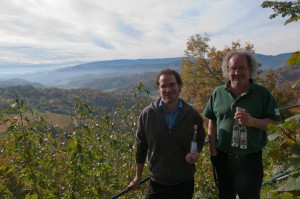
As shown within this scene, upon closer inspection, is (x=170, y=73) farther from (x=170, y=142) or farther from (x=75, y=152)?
(x=75, y=152)

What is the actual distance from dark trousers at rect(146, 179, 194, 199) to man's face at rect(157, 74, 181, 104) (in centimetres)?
88

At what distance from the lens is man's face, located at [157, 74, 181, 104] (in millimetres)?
3142

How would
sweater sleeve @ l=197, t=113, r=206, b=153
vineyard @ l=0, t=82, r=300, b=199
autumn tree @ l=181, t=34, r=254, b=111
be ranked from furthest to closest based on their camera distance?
1. autumn tree @ l=181, t=34, r=254, b=111
2. vineyard @ l=0, t=82, r=300, b=199
3. sweater sleeve @ l=197, t=113, r=206, b=153

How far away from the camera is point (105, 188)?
4.60 metres

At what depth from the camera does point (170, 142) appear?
10.2ft

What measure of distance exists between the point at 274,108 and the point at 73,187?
8.10 feet

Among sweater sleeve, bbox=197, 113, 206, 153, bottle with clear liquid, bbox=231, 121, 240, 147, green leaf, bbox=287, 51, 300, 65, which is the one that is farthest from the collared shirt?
green leaf, bbox=287, 51, 300, 65

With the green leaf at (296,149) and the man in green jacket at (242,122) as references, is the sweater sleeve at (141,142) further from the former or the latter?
the green leaf at (296,149)

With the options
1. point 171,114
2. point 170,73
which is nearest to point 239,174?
point 171,114

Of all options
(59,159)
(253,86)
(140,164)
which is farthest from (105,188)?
(253,86)

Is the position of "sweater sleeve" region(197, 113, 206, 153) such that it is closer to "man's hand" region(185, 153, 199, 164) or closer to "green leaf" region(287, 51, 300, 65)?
"man's hand" region(185, 153, 199, 164)

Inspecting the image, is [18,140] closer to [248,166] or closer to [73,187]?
[73,187]

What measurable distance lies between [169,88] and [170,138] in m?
0.51

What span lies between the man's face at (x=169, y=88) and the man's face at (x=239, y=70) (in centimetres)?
60
